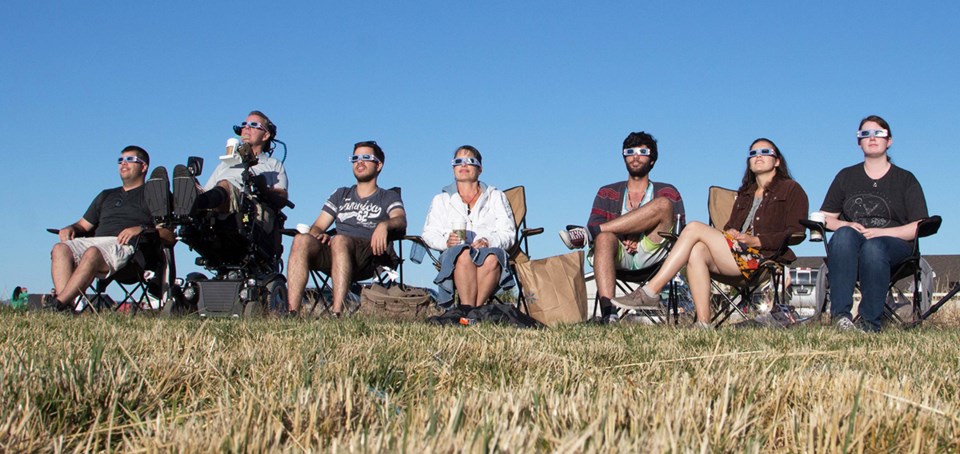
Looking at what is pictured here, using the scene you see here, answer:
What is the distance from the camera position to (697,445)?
4.25ft

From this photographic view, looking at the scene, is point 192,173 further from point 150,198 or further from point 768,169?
point 768,169

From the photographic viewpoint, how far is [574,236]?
21.2ft

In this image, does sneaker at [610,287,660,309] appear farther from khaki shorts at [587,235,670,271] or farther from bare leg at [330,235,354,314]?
bare leg at [330,235,354,314]

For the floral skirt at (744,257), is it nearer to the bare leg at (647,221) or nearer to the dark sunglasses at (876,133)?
the bare leg at (647,221)

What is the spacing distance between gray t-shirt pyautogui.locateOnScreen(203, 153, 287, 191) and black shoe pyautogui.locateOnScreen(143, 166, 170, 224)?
0.85m

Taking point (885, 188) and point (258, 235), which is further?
point (258, 235)

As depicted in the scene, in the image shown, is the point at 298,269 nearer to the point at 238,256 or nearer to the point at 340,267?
the point at 340,267

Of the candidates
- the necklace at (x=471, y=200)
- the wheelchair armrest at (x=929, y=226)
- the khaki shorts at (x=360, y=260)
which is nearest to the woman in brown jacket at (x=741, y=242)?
the wheelchair armrest at (x=929, y=226)

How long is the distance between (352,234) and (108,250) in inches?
69.4

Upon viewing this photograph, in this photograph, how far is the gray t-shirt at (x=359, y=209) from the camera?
7141mm

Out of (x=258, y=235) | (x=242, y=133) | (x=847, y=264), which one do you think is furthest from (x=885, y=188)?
(x=242, y=133)

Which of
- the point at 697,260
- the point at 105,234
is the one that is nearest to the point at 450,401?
the point at 697,260

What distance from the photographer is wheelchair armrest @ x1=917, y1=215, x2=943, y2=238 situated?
18.4ft

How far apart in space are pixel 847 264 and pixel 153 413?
4.83m
